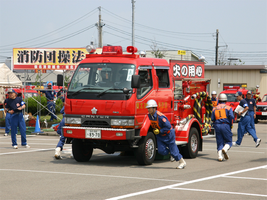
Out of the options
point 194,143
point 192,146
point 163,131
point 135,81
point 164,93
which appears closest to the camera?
point 135,81

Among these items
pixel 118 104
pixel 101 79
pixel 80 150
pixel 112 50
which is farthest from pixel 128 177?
pixel 112 50

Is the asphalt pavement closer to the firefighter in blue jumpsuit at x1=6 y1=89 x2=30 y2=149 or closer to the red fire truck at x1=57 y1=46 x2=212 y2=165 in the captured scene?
the red fire truck at x1=57 y1=46 x2=212 y2=165

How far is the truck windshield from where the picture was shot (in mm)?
10312

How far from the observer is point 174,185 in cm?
799

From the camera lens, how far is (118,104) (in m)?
10.1

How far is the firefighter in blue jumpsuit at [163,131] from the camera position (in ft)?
33.0

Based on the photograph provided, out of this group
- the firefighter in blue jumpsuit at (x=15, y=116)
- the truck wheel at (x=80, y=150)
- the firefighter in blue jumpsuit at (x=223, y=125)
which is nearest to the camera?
the truck wheel at (x=80, y=150)

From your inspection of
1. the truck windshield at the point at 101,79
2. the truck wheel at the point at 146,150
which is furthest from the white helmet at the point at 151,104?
the truck wheel at the point at 146,150

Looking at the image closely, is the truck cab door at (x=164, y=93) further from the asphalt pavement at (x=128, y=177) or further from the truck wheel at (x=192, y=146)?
the asphalt pavement at (x=128, y=177)

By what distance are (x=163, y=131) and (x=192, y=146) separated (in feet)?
7.21

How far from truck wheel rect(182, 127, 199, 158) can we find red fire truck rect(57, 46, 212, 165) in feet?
0.09

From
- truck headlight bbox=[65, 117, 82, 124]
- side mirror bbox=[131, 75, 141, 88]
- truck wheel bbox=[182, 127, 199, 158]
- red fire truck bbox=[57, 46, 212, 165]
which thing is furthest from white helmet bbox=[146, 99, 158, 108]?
truck wheel bbox=[182, 127, 199, 158]

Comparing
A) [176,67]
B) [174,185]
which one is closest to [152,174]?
[174,185]

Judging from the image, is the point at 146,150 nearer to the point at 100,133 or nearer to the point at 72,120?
the point at 100,133
